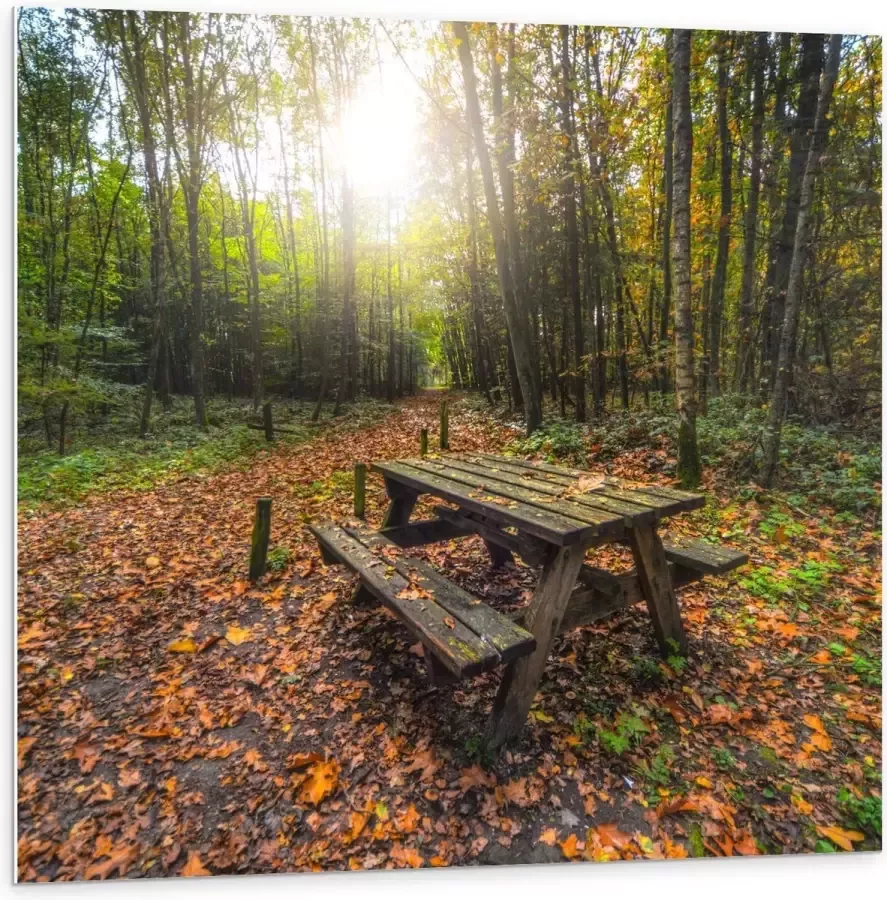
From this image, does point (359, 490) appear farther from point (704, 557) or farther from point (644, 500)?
point (704, 557)

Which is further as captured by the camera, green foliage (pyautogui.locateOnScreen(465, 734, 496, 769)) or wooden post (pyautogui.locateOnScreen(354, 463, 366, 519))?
wooden post (pyautogui.locateOnScreen(354, 463, 366, 519))

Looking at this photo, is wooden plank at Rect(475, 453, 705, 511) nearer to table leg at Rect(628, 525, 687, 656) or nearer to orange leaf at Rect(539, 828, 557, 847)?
table leg at Rect(628, 525, 687, 656)

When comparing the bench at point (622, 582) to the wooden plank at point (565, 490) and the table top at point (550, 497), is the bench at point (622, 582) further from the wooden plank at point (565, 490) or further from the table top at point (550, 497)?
the wooden plank at point (565, 490)

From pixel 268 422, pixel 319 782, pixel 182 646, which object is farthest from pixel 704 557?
pixel 268 422

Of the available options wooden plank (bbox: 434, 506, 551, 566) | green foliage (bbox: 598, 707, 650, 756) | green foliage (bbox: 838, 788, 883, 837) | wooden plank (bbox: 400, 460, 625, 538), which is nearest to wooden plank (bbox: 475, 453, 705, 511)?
wooden plank (bbox: 400, 460, 625, 538)

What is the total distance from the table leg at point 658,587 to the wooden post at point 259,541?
2990mm

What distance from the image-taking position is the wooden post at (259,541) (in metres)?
3.99

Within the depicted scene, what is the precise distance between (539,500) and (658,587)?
908mm

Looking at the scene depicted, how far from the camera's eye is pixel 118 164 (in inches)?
210

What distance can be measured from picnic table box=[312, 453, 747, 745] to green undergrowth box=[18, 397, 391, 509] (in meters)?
2.41

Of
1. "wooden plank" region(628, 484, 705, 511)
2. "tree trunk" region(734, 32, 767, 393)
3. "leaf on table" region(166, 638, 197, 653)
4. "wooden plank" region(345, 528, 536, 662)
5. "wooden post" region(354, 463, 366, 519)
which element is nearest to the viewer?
"wooden plank" region(345, 528, 536, 662)

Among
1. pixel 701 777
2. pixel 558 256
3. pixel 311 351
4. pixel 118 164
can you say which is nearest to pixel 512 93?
pixel 558 256

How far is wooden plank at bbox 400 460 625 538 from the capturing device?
2.25 metres

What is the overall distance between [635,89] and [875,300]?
5.93 metres
